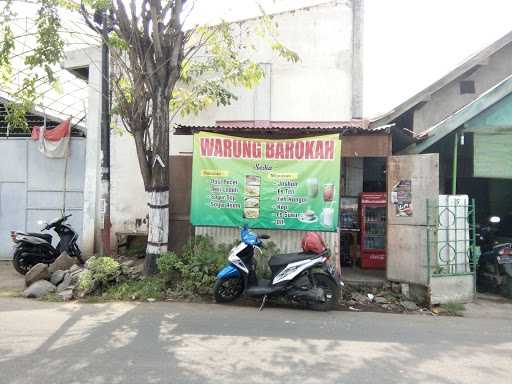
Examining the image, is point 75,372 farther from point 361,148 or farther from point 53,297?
point 361,148

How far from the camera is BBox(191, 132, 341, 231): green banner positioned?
778 cm

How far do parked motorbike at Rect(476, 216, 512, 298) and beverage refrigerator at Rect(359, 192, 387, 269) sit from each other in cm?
184

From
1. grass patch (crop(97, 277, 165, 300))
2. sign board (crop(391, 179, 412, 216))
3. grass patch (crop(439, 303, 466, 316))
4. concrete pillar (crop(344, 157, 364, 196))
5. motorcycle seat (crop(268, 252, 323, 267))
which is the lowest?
grass patch (crop(439, 303, 466, 316))

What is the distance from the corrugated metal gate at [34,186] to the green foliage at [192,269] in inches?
149

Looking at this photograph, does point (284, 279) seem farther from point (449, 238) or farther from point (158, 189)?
point (449, 238)

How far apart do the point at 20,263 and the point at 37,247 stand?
43 centimetres

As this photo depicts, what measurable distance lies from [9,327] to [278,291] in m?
3.60

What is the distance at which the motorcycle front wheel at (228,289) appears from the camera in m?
6.87

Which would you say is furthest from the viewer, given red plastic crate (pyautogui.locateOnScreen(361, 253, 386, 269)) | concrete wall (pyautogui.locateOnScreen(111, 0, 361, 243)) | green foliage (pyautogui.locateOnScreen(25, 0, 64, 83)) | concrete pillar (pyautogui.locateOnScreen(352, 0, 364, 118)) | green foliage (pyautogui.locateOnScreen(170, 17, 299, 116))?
concrete wall (pyautogui.locateOnScreen(111, 0, 361, 243))

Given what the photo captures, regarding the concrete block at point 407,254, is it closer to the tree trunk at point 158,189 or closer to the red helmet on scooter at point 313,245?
the red helmet on scooter at point 313,245

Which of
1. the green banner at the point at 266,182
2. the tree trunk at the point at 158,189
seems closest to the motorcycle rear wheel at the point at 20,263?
the tree trunk at the point at 158,189

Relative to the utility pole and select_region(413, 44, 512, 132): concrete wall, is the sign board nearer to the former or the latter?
select_region(413, 44, 512, 132): concrete wall

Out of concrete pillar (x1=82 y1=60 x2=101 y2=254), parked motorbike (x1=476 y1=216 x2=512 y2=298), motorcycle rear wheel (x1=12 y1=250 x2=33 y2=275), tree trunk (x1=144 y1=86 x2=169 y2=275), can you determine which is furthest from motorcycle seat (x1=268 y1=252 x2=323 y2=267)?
motorcycle rear wheel (x1=12 y1=250 x2=33 y2=275)

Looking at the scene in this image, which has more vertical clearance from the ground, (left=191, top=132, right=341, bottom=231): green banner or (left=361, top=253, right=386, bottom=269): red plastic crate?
(left=191, top=132, right=341, bottom=231): green banner
